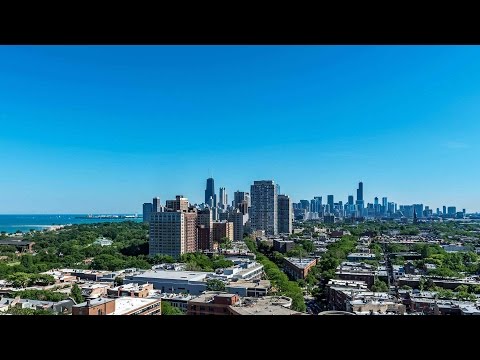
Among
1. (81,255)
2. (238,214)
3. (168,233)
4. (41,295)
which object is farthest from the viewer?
(238,214)

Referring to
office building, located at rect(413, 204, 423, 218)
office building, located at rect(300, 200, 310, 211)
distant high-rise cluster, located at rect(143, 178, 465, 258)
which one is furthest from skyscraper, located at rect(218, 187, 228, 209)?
office building, located at rect(413, 204, 423, 218)

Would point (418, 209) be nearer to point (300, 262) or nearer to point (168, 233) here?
point (300, 262)

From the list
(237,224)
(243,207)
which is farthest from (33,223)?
(237,224)

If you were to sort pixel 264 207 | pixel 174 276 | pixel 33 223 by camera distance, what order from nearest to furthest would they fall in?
pixel 174 276, pixel 264 207, pixel 33 223
